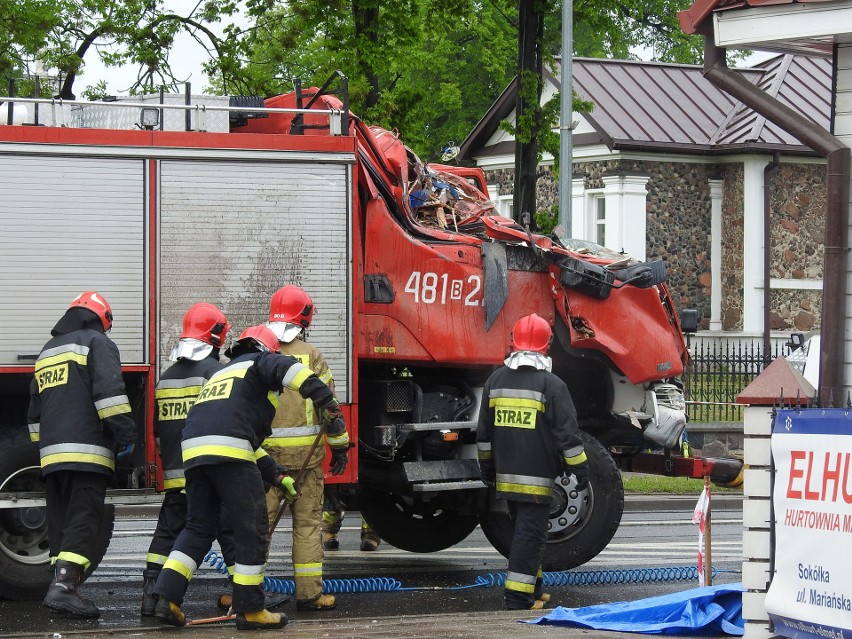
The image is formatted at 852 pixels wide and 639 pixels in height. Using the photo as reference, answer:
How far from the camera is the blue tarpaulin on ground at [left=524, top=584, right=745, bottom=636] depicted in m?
6.93

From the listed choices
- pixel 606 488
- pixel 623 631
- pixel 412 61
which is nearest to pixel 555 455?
pixel 606 488

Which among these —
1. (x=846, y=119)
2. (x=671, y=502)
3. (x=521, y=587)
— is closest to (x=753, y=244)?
(x=671, y=502)

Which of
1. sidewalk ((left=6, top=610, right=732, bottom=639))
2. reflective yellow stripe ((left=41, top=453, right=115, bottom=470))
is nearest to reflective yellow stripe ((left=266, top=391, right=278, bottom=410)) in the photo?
reflective yellow stripe ((left=41, top=453, right=115, bottom=470))

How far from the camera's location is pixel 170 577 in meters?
7.62

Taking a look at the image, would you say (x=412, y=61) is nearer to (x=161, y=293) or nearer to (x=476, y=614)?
(x=161, y=293)

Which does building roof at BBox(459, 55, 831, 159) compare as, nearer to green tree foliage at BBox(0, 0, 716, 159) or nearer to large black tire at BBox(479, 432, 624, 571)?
green tree foliage at BBox(0, 0, 716, 159)

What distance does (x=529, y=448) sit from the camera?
27.8 feet

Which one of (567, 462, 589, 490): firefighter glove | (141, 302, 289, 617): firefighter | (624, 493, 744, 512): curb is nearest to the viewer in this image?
(141, 302, 289, 617): firefighter

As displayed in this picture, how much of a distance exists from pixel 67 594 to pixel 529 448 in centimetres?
279

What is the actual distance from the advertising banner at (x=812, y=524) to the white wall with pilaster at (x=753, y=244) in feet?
71.2

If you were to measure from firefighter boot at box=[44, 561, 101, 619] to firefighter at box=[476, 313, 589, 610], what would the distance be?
7.95 feet

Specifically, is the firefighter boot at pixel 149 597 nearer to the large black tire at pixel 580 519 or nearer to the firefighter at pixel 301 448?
the firefighter at pixel 301 448

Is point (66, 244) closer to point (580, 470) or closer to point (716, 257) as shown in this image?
point (580, 470)

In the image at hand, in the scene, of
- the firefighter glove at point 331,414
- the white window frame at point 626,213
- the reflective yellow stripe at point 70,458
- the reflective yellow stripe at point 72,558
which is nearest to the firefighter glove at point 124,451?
the reflective yellow stripe at point 70,458
